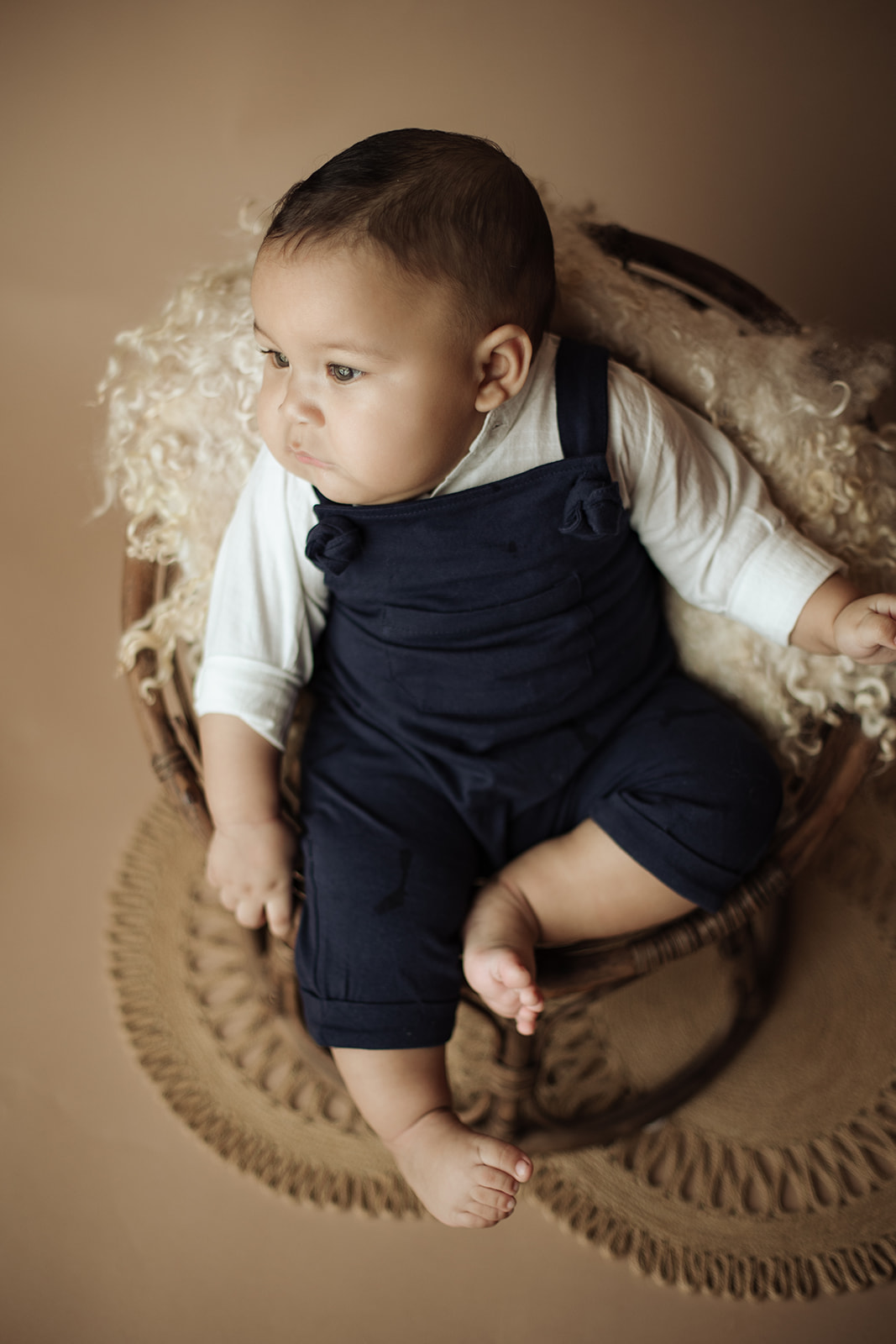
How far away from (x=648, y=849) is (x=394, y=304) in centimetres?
50

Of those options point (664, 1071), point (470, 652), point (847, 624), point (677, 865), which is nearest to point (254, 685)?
point (470, 652)

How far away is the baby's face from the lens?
76 cm

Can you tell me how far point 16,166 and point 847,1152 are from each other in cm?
173

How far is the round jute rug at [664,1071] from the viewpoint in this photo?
1.11 meters

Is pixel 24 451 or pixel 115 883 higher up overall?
pixel 24 451

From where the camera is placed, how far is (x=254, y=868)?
3.13ft

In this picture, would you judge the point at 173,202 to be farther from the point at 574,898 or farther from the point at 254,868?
the point at 574,898

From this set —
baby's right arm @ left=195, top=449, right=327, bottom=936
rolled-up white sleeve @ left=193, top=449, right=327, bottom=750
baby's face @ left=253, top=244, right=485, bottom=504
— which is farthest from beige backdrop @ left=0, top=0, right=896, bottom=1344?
baby's face @ left=253, top=244, right=485, bottom=504

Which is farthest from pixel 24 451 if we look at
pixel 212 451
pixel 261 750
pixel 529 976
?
pixel 529 976

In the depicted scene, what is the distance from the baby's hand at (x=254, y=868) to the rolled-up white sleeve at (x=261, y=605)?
0.08 m

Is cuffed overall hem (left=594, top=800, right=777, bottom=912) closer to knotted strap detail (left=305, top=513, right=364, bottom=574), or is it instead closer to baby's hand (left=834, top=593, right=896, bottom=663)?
baby's hand (left=834, top=593, right=896, bottom=663)

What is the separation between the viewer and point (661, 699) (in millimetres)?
1034

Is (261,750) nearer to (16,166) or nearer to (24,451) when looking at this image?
(24,451)

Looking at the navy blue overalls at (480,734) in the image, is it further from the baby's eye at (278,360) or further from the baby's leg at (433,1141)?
the baby's eye at (278,360)
